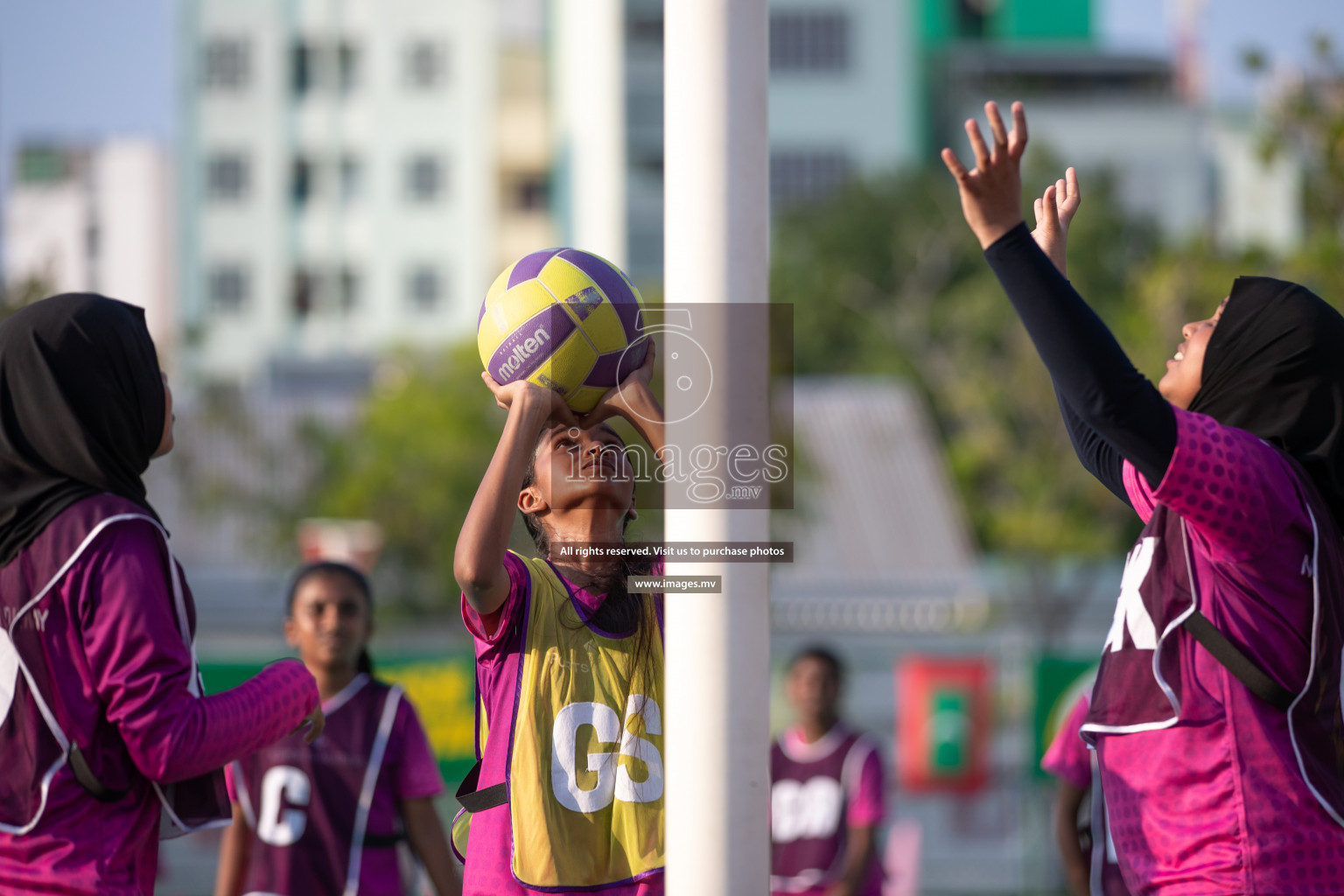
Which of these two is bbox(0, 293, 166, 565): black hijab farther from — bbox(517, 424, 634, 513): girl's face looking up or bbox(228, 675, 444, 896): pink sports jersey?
bbox(228, 675, 444, 896): pink sports jersey

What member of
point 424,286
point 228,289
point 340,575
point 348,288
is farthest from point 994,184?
point 228,289

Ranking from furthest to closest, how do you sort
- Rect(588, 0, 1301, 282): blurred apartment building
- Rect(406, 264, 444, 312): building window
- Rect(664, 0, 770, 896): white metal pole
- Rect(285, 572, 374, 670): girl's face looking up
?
1. Rect(406, 264, 444, 312): building window
2. Rect(588, 0, 1301, 282): blurred apartment building
3. Rect(285, 572, 374, 670): girl's face looking up
4. Rect(664, 0, 770, 896): white metal pole

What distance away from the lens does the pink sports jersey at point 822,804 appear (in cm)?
625

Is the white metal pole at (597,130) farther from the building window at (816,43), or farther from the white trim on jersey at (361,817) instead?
the white trim on jersey at (361,817)

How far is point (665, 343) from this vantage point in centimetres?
246

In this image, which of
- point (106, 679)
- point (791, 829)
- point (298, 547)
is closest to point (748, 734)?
point (106, 679)

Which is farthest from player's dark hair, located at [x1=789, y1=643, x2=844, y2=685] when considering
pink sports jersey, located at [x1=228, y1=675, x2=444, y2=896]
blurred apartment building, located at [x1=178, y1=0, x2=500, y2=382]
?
blurred apartment building, located at [x1=178, y1=0, x2=500, y2=382]

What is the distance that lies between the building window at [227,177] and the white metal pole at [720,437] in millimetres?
43691

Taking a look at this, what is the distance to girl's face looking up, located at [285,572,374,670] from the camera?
15.9ft

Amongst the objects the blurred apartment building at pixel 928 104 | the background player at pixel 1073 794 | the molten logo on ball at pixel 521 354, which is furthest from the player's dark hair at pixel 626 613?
the blurred apartment building at pixel 928 104

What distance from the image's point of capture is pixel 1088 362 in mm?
2449

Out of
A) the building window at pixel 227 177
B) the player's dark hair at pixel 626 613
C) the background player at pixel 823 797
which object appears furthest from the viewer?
the building window at pixel 227 177

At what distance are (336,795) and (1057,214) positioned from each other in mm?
3056

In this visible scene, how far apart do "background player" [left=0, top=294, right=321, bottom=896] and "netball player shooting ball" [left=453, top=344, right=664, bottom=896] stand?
0.51 metres
